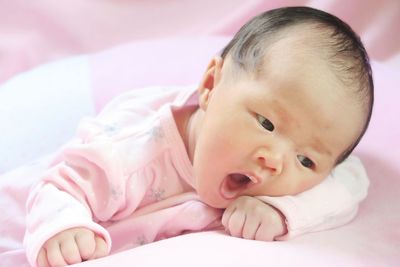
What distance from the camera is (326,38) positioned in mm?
1046

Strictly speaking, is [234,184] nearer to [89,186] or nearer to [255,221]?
[255,221]

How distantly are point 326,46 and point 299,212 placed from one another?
0.25 meters

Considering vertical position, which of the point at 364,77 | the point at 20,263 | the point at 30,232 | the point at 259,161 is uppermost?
the point at 364,77

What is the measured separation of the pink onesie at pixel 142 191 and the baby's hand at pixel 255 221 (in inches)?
0.5

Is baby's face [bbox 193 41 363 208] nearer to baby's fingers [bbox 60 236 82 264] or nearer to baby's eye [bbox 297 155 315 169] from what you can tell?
baby's eye [bbox 297 155 315 169]

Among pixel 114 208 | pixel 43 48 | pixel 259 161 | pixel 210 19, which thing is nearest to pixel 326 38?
pixel 259 161

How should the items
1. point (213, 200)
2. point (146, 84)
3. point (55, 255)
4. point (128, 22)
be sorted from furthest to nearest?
1. point (128, 22)
2. point (146, 84)
3. point (213, 200)
4. point (55, 255)

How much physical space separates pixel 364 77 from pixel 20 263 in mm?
629

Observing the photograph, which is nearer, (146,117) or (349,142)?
(349,142)

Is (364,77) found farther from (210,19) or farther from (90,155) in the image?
(210,19)

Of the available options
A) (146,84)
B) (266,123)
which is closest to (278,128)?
(266,123)

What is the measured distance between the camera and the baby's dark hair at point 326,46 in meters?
1.03

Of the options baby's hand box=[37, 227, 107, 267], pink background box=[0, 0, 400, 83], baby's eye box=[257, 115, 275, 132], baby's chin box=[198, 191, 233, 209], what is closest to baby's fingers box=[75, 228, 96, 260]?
baby's hand box=[37, 227, 107, 267]

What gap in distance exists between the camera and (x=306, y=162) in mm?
1072
